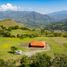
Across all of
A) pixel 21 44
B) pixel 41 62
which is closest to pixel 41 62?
pixel 41 62

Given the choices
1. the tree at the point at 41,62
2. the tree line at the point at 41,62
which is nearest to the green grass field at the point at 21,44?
the tree line at the point at 41,62

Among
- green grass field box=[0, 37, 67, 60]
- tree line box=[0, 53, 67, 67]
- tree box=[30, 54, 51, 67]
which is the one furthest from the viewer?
green grass field box=[0, 37, 67, 60]

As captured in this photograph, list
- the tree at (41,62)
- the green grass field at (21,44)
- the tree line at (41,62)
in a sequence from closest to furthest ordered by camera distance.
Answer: the tree line at (41,62), the tree at (41,62), the green grass field at (21,44)

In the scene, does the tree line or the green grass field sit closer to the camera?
the tree line

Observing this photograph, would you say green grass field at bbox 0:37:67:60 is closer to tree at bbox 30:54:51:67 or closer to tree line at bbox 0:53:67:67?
tree line at bbox 0:53:67:67

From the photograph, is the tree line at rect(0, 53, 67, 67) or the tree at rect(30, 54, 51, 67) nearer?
the tree line at rect(0, 53, 67, 67)

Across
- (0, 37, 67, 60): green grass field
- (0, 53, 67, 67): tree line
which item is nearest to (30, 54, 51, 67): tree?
(0, 53, 67, 67): tree line

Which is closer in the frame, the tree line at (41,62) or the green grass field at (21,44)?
the tree line at (41,62)

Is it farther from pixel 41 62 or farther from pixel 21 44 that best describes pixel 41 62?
pixel 21 44

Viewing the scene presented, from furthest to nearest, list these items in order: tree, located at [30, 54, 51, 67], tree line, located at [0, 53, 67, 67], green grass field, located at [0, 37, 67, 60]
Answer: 1. green grass field, located at [0, 37, 67, 60]
2. tree, located at [30, 54, 51, 67]
3. tree line, located at [0, 53, 67, 67]

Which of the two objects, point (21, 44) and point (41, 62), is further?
point (21, 44)

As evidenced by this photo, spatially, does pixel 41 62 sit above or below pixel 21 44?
below

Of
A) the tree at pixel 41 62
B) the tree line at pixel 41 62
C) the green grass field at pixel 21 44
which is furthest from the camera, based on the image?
the green grass field at pixel 21 44

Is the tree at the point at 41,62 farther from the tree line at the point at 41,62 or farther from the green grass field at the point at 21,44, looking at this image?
the green grass field at the point at 21,44
